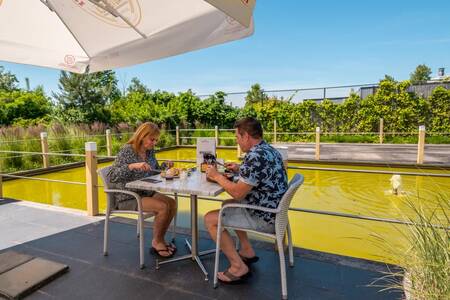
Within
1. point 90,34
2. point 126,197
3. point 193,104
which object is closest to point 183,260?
point 126,197

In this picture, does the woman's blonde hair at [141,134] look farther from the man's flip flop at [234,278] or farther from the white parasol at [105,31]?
the man's flip flop at [234,278]

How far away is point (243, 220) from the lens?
1964 mm

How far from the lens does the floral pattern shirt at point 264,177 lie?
72.9 inches

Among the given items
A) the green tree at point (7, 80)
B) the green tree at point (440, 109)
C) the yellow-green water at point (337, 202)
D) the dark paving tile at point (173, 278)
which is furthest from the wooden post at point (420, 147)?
the green tree at point (7, 80)

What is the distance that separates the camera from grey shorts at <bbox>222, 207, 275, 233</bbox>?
1.93 meters

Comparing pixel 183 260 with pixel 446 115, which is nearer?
pixel 183 260

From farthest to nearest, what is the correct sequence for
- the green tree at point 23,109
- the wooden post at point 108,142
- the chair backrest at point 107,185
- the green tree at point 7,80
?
the green tree at point 7,80, the green tree at point 23,109, the wooden post at point 108,142, the chair backrest at point 107,185

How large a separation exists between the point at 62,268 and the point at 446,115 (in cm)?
1463

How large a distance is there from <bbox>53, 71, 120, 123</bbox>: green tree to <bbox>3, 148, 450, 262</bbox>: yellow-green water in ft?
20.3

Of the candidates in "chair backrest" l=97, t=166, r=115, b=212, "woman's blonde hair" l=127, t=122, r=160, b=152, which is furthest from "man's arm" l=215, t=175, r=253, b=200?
"chair backrest" l=97, t=166, r=115, b=212

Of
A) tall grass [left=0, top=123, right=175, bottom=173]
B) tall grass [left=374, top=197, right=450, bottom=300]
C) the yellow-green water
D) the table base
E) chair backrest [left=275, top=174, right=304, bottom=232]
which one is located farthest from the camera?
tall grass [left=0, top=123, right=175, bottom=173]

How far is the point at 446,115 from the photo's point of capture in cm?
1220

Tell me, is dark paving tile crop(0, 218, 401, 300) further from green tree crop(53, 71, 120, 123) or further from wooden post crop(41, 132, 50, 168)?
green tree crop(53, 71, 120, 123)

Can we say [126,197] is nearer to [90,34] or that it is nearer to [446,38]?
[90,34]
